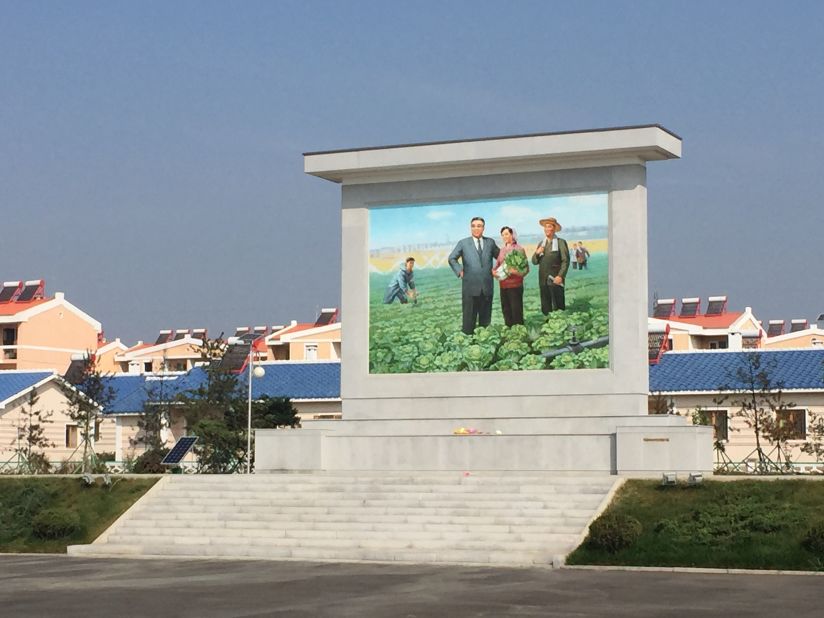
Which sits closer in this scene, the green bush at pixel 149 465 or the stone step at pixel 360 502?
the stone step at pixel 360 502

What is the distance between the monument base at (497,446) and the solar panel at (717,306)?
66390 millimetres

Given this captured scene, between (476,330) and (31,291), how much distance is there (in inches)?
2742

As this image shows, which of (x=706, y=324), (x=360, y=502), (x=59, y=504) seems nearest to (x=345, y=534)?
(x=360, y=502)

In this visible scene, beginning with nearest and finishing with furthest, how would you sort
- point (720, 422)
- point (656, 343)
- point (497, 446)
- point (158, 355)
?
point (497, 446)
point (720, 422)
point (656, 343)
point (158, 355)

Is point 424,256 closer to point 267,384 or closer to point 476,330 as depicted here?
point 476,330

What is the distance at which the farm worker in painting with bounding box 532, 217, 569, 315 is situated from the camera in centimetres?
4144

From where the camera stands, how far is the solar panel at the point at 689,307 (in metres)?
104

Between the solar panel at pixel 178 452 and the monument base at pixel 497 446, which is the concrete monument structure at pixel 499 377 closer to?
the monument base at pixel 497 446

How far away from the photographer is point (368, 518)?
3566cm

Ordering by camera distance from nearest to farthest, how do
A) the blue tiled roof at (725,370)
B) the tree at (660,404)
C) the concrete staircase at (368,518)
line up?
the concrete staircase at (368,518) < the tree at (660,404) < the blue tiled roof at (725,370)

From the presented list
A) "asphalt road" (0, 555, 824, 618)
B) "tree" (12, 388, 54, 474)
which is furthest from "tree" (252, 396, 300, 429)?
"asphalt road" (0, 555, 824, 618)

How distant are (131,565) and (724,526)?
13.8 metres

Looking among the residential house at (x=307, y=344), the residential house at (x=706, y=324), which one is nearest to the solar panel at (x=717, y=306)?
the residential house at (x=706, y=324)

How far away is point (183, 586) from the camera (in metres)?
27.1
